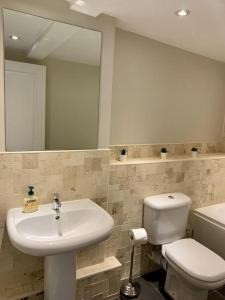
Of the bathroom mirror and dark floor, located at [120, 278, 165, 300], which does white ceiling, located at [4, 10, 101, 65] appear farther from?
dark floor, located at [120, 278, 165, 300]

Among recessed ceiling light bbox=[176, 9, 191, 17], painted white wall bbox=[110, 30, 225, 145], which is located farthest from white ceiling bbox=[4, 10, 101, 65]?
recessed ceiling light bbox=[176, 9, 191, 17]

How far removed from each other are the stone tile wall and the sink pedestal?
0.92m

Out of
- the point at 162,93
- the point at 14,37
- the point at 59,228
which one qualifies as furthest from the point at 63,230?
the point at 162,93

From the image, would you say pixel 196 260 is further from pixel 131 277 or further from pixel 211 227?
pixel 131 277

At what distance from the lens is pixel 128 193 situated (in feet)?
6.23

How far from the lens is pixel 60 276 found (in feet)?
4.67

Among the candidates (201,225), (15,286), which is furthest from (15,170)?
(201,225)

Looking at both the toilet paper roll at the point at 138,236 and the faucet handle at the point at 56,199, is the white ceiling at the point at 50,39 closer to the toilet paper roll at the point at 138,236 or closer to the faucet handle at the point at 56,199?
the faucet handle at the point at 56,199

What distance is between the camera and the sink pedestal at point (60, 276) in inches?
55.3

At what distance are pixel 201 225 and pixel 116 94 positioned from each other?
1.44 meters

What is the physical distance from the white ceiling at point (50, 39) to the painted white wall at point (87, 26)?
0.03 m

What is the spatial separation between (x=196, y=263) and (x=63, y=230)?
3.16 ft

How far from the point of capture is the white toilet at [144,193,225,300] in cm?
157

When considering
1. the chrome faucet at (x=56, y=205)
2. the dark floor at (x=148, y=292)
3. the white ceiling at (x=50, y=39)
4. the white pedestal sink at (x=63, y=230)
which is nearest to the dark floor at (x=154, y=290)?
the dark floor at (x=148, y=292)
